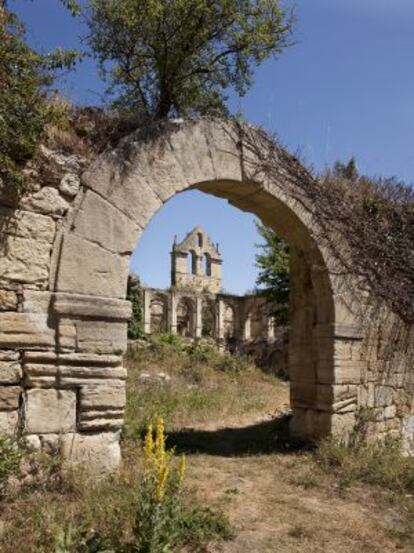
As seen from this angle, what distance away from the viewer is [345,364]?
6305 millimetres

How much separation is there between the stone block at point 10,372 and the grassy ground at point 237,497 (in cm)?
62

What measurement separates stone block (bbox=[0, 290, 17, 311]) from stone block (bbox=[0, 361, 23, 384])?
43 cm

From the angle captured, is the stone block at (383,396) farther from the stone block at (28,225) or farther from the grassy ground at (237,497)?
the stone block at (28,225)

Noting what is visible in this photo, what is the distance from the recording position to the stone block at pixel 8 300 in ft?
13.4

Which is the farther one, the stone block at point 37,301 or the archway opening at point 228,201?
the archway opening at point 228,201

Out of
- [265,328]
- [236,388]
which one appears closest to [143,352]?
[236,388]

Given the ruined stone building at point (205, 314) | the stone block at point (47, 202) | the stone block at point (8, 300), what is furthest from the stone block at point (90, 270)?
the ruined stone building at point (205, 314)

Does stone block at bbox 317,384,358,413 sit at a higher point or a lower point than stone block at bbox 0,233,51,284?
lower

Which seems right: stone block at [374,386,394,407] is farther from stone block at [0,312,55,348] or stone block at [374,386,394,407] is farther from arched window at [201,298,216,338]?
arched window at [201,298,216,338]

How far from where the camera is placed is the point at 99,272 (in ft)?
14.8

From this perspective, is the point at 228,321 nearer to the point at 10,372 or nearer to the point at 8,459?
the point at 10,372

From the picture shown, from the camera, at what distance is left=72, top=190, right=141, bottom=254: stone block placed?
4.52 meters

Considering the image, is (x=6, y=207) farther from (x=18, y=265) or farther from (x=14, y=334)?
(x=14, y=334)

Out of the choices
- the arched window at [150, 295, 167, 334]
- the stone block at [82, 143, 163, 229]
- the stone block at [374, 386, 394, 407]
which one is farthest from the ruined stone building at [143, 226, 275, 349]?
the stone block at [82, 143, 163, 229]
